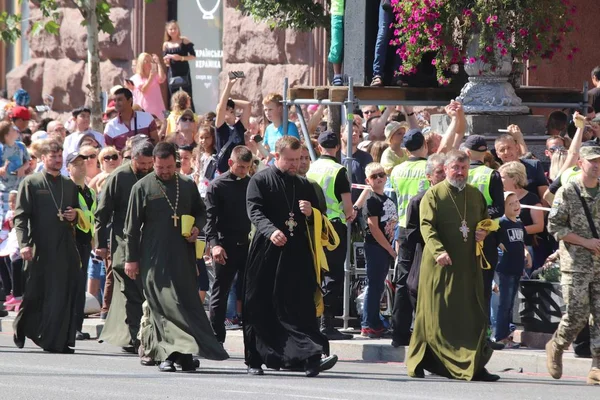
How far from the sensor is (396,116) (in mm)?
17891

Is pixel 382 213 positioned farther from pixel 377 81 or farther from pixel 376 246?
pixel 377 81

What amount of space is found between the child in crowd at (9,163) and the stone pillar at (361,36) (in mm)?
4062

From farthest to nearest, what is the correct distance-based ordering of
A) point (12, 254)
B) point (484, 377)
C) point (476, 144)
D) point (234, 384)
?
point (12, 254) < point (476, 144) < point (484, 377) < point (234, 384)

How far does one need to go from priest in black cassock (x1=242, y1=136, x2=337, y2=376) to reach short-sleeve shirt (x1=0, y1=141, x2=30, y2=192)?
5992mm

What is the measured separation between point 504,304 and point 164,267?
2.96m

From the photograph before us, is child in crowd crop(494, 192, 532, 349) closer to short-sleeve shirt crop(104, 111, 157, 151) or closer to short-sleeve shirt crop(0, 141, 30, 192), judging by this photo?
short-sleeve shirt crop(104, 111, 157, 151)

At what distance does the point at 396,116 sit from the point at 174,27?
504 centimetres

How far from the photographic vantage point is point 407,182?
555 inches

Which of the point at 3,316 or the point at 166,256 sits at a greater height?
the point at 166,256

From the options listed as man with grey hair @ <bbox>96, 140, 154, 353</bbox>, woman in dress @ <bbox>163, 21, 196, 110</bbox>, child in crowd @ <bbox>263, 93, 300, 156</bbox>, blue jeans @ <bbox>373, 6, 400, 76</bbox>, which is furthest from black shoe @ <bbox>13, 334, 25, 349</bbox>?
woman in dress @ <bbox>163, 21, 196, 110</bbox>

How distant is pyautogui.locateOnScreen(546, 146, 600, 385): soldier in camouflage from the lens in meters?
12.5

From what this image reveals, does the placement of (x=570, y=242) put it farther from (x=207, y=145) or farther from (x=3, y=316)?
(x=3, y=316)

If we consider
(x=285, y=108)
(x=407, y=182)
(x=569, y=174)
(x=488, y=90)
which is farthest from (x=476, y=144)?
(x=285, y=108)

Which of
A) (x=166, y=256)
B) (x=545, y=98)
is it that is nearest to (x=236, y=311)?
(x=166, y=256)
